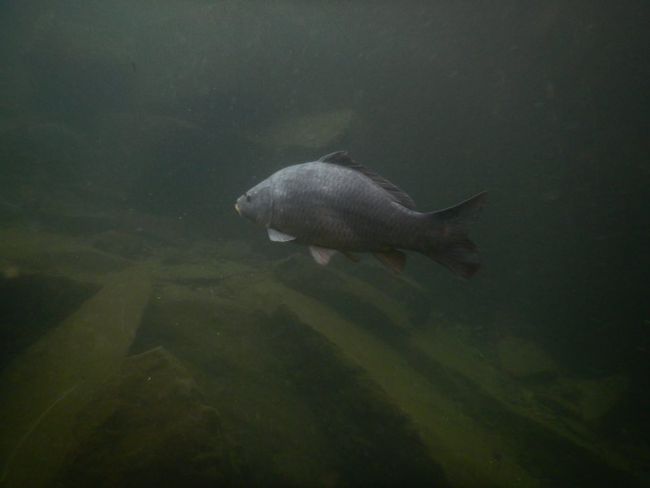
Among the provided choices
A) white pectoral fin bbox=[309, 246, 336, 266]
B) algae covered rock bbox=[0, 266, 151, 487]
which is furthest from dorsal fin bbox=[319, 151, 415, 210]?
algae covered rock bbox=[0, 266, 151, 487]

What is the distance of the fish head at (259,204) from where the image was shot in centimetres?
329

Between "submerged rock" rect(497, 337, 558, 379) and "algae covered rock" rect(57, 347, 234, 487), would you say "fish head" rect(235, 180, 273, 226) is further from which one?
"submerged rock" rect(497, 337, 558, 379)

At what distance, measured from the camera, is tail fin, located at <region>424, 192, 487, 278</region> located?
107 inches

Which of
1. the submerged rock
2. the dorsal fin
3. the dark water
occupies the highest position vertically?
the dorsal fin

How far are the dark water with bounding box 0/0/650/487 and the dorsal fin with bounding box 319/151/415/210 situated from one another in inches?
118

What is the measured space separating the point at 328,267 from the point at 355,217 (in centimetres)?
671

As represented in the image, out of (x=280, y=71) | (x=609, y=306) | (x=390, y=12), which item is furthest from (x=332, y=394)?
(x=390, y=12)

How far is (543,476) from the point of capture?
541 centimetres

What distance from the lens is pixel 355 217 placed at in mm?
2941

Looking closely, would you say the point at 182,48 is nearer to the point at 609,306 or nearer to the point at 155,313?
the point at 155,313

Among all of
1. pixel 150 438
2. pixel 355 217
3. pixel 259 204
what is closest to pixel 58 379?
pixel 150 438

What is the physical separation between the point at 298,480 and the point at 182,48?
30952 millimetres

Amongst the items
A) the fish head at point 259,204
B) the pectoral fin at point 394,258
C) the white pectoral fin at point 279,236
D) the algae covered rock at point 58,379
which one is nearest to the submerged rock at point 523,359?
the pectoral fin at point 394,258

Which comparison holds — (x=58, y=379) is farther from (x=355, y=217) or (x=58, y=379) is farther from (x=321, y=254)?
(x=355, y=217)
